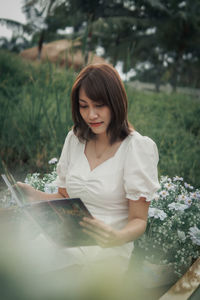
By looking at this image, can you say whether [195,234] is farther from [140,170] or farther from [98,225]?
[98,225]

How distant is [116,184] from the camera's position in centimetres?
142

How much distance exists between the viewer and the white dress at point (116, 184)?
1353mm

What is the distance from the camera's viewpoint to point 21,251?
48.0 inches

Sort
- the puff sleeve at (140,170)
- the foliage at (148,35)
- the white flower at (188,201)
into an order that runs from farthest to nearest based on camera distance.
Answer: the foliage at (148,35)
the white flower at (188,201)
the puff sleeve at (140,170)

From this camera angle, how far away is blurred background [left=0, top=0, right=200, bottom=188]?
2727mm

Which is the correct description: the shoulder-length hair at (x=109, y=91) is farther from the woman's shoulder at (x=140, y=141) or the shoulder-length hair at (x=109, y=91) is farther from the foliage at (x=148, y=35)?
the foliage at (x=148, y=35)

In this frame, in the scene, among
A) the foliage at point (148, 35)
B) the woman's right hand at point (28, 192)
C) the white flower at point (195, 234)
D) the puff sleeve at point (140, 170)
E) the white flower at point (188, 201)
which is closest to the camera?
the puff sleeve at point (140, 170)

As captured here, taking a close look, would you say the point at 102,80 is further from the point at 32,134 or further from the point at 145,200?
the point at 32,134

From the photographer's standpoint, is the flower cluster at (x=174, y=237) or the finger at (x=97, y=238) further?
the flower cluster at (x=174, y=237)

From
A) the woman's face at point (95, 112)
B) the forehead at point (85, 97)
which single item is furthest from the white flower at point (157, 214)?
the forehead at point (85, 97)

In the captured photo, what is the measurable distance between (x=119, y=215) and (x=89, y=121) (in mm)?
462

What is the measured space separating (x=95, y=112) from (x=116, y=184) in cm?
34

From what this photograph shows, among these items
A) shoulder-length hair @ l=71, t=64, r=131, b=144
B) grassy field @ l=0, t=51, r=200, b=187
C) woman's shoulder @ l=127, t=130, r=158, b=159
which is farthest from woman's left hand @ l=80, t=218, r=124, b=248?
grassy field @ l=0, t=51, r=200, b=187

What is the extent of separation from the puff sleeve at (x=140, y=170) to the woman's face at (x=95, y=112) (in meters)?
0.16
